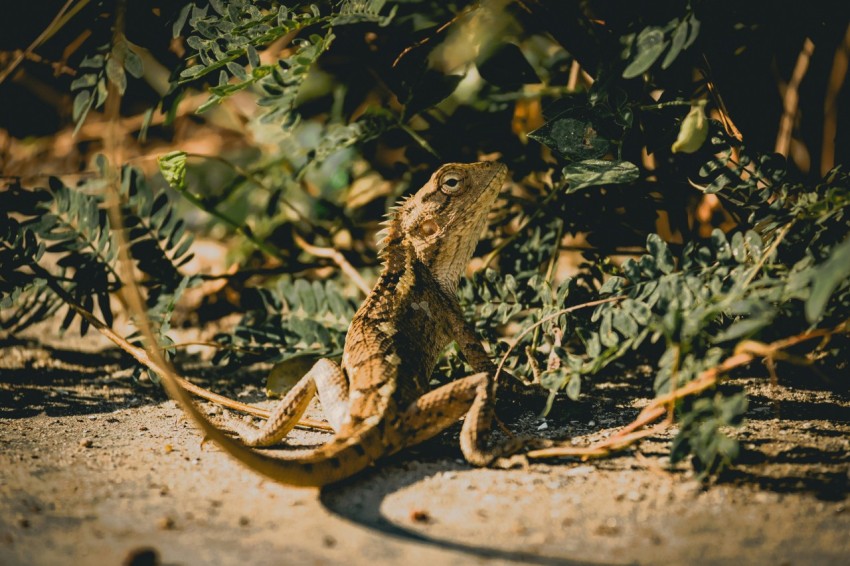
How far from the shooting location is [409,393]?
289cm

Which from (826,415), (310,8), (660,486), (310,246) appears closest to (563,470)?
(660,486)

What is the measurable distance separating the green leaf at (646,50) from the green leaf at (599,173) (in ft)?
1.37

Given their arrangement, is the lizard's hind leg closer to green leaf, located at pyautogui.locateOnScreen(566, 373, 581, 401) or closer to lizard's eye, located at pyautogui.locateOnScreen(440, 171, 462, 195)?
green leaf, located at pyautogui.locateOnScreen(566, 373, 581, 401)

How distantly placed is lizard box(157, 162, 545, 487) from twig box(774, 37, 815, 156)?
166 centimetres

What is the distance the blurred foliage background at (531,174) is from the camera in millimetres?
2607

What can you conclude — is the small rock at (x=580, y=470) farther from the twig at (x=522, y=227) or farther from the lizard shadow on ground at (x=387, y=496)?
the twig at (x=522, y=227)

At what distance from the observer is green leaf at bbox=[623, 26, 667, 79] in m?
2.56

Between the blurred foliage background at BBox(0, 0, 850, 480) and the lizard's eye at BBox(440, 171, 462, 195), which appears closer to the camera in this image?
the blurred foliage background at BBox(0, 0, 850, 480)

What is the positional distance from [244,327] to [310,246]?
1022mm

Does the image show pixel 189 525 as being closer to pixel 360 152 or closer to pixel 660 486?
pixel 660 486

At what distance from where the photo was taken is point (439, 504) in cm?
240

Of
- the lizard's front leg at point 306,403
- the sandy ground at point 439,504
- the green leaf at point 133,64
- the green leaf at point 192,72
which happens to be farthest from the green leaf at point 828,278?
the green leaf at point 133,64

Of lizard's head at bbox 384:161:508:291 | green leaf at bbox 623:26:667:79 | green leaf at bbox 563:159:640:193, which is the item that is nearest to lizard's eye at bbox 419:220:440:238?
lizard's head at bbox 384:161:508:291

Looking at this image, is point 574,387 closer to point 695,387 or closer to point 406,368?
point 695,387
